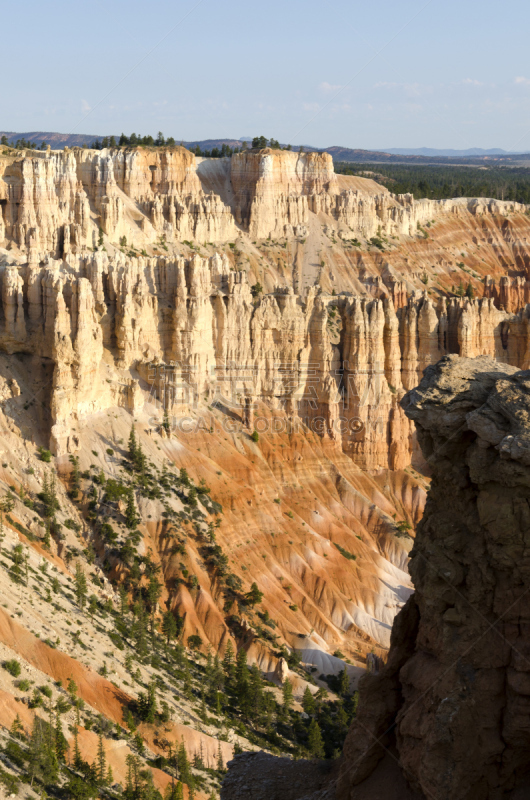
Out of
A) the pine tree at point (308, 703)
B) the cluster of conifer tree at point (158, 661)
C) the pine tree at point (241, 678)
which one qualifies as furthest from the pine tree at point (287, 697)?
the pine tree at point (241, 678)

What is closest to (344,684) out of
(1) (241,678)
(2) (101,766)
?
(1) (241,678)

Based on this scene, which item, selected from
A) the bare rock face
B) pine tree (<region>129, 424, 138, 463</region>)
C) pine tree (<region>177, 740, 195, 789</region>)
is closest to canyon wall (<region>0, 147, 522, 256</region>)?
pine tree (<region>129, 424, 138, 463</region>)

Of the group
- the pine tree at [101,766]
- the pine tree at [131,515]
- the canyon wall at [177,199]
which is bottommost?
the pine tree at [101,766]

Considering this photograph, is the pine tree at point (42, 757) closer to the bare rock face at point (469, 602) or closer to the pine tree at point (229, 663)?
the bare rock face at point (469, 602)

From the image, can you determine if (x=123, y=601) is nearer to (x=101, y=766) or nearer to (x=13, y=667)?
(x=13, y=667)

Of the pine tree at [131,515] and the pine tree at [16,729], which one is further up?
the pine tree at [131,515]
